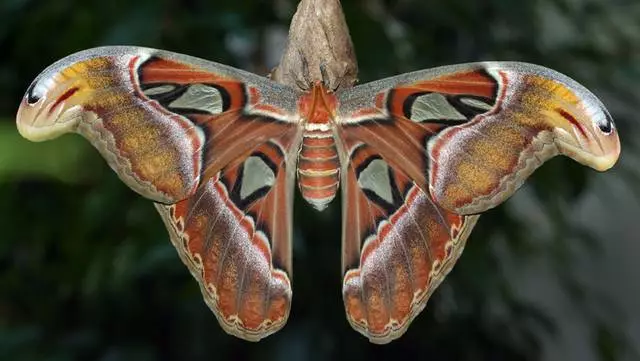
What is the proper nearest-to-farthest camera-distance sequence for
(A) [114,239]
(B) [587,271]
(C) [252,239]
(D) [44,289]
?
(C) [252,239] < (A) [114,239] < (D) [44,289] < (B) [587,271]

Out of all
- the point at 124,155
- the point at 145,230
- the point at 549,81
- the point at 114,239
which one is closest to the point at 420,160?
the point at 549,81

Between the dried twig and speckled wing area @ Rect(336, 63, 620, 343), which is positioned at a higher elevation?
the dried twig

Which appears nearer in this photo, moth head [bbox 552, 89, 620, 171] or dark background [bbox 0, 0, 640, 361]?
moth head [bbox 552, 89, 620, 171]

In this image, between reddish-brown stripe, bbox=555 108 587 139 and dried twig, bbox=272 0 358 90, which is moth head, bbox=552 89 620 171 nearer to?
reddish-brown stripe, bbox=555 108 587 139

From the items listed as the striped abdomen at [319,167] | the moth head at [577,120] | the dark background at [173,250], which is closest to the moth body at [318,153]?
the striped abdomen at [319,167]

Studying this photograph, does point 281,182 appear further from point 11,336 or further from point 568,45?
point 568,45

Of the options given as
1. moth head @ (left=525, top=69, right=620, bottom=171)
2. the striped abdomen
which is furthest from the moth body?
moth head @ (left=525, top=69, right=620, bottom=171)

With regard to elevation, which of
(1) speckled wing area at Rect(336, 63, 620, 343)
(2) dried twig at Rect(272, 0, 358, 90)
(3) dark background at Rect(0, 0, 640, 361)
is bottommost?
(3) dark background at Rect(0, 0, 640, 361)
